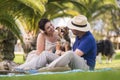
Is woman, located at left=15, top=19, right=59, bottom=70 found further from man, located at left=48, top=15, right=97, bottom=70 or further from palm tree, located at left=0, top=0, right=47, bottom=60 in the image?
palm tree, located at left=0, top=0, right=47, bottom=60

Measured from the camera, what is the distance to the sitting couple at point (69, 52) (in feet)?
28.4

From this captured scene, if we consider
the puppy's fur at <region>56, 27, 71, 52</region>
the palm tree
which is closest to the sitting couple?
the puppy's fur at <region>56, 27, 71, 52</region>

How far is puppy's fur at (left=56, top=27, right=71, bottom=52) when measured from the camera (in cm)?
951

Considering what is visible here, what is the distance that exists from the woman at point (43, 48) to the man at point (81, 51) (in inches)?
11.4

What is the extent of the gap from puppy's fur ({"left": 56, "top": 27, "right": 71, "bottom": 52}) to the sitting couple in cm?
12

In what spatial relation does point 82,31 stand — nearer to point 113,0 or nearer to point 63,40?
point 63,40

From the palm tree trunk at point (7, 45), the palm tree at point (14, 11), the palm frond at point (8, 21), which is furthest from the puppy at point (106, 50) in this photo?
the palm frond at point (8, 21)

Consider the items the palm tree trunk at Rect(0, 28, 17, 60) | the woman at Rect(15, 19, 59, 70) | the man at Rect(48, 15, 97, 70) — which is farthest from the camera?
the palm tree trunk at Rect(0, 28, 17, 60)

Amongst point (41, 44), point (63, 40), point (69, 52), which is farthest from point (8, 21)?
point (69, 52)

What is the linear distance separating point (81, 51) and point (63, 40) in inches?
28.4

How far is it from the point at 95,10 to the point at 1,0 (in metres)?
19.9

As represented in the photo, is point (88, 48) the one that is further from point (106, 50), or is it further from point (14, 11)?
point (106, 50)

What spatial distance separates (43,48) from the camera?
9648 millimetres

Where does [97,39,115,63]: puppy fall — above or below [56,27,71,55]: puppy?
below
